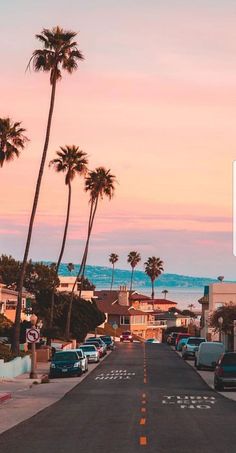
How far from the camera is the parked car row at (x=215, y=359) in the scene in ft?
122

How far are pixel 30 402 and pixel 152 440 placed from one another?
44.8 ft

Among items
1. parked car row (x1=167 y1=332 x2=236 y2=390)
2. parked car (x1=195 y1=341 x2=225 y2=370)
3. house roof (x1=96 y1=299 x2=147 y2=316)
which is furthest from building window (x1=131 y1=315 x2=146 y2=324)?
parked car (x1=195 y1=341 x2=225 y2=370)

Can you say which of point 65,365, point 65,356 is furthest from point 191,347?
point 65,365

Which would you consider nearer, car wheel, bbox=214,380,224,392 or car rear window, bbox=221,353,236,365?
car rear window, bbox=221,353,236,365

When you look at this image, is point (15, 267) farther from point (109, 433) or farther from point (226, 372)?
point (109, 433)

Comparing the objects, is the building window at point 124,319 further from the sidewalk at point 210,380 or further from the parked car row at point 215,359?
the sidewalk at point 210,380

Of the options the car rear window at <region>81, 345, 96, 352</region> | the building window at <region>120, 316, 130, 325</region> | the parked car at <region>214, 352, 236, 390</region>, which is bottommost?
the parked car at <region>214, 352, 236, 390</region>

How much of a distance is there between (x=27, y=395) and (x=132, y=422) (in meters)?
12.9

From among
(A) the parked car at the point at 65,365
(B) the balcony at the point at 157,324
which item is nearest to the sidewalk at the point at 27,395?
(A) the parked car at the point at 65,365

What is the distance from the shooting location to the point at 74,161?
79812 mm

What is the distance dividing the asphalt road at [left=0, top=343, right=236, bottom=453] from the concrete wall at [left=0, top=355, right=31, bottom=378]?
13.3ft

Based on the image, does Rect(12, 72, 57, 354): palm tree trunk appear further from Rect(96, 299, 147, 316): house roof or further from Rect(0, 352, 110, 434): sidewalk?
Rect(96, 299, 147, 316): house roof

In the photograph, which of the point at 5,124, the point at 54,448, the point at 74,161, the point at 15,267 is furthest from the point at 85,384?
the point at 15,267

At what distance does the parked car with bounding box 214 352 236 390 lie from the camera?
37094 mm
